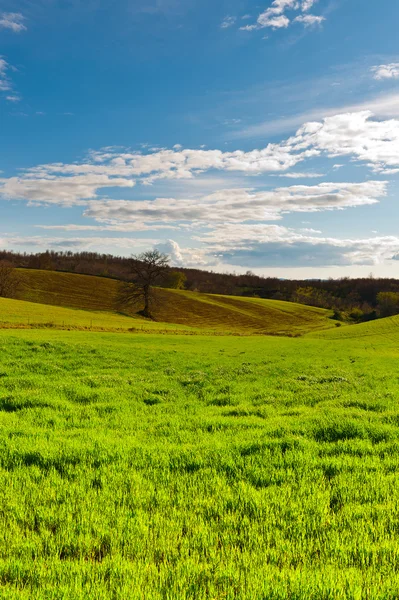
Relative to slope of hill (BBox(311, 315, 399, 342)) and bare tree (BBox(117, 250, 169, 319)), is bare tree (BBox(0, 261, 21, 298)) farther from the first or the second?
slope of hill (BBox(311, 315, 399, 342))

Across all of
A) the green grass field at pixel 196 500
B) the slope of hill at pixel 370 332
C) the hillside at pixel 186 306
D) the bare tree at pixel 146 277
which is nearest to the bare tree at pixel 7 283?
the hillside at pixel 186 306

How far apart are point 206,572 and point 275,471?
8.98ft

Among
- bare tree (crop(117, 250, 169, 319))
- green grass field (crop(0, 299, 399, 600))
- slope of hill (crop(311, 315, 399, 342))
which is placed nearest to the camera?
green grass field (crop(0, 299, 399, 600))

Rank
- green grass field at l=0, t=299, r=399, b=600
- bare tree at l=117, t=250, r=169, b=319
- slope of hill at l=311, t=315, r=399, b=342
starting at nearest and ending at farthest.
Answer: green grass field at l=0, t=299, r=399, b=600
slope of hill at l=311, t=315, r=399, b=342
bare tree at l=117, t=250, r=169, b=319

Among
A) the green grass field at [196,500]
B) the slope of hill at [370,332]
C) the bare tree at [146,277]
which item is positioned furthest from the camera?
the bare tree at [146,277]

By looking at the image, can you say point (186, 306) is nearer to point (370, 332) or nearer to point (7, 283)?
point (7, 283)

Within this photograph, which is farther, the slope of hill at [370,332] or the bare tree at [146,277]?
the bare tree at [146,277]

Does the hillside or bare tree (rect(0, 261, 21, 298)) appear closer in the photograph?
the hillside

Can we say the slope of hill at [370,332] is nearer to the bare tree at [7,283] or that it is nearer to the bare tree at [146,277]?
the bare tree at [146,277]

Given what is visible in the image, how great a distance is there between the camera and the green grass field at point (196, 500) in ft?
12.6

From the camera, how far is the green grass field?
12.6 ft

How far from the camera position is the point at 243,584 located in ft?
12.3

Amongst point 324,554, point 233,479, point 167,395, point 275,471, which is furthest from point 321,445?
point 167,395

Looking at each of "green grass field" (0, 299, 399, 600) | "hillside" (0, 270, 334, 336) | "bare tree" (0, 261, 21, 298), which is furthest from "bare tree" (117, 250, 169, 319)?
"green grass field" (0, 299, 399, 600)
